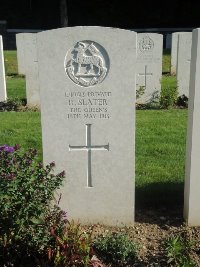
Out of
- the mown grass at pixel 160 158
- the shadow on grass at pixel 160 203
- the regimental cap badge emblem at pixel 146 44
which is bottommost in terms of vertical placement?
the shadow on grass at pixel 160 203

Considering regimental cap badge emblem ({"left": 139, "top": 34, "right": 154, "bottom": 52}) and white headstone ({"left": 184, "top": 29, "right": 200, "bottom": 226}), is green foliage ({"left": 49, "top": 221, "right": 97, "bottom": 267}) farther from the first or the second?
regimental cap badge emblem ({"left": 139, "top": 34, "right": 154, "bottom": 52})

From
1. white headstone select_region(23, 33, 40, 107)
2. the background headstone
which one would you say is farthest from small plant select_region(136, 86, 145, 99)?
the background headstone

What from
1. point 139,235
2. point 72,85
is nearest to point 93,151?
point 72,85

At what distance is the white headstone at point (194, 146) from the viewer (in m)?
3.40

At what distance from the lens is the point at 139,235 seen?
148 inches

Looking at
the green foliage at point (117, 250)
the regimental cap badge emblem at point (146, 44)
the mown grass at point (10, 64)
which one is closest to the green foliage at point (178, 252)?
the green foliage at point (117, 250)

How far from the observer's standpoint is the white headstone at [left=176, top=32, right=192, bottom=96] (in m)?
8.85

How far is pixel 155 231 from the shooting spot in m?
3.81

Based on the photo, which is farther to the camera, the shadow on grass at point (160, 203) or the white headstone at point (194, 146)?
the shadow on grass at point (160, 203)

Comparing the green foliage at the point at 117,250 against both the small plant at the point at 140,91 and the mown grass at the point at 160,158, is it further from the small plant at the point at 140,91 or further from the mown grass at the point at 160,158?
the small plant at the point at 140,91

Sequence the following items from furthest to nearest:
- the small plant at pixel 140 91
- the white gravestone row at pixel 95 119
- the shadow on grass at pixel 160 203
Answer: the small plant at pixel 140 91 → the shadow on grass at pixel 160 203 → the white gravestone row at pixel 95 119

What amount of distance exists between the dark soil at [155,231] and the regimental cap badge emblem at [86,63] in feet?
4.53

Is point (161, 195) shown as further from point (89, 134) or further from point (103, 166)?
Result: point (89, 134)

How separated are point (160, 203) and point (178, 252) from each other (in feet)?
3.43
